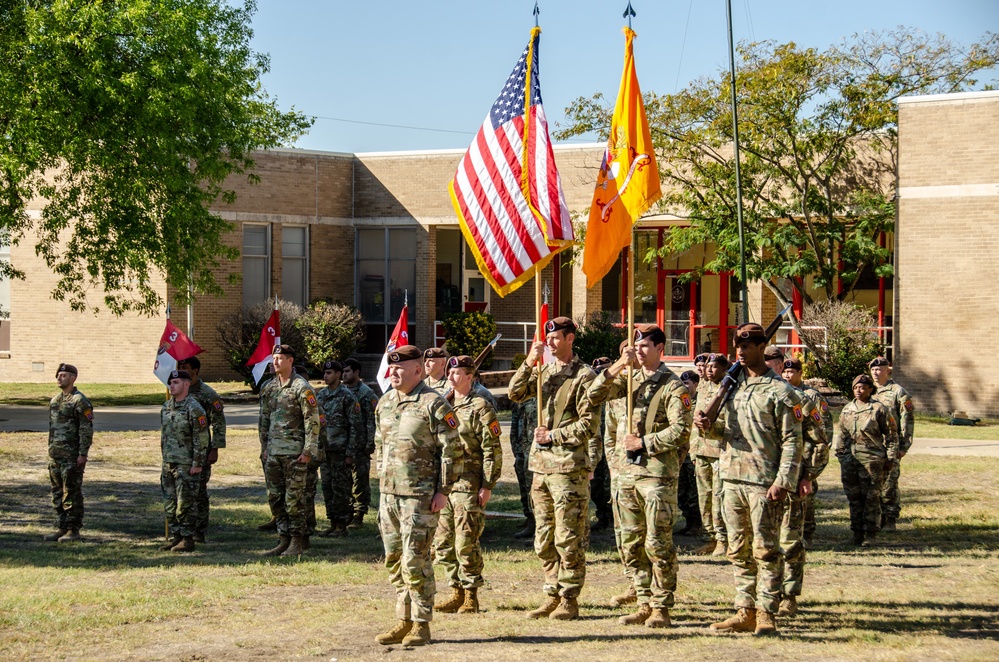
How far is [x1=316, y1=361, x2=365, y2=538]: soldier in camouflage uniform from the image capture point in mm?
12281

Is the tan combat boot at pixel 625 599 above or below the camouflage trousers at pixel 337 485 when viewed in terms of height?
below

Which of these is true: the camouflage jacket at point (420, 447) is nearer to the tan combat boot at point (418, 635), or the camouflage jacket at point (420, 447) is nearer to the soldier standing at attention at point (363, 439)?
the tan combat boot at point (418, 635)

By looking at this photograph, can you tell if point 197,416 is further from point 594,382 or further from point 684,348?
point 684,348

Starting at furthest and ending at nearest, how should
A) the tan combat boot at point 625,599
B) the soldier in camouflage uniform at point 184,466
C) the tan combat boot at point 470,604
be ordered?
the soldier in camouflage uniform at point 184,466 → the tan combat boot at point 625,599 → the tan combat boot at point 470,604

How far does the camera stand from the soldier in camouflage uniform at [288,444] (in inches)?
425

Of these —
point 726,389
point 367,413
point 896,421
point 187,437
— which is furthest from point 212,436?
point 896,421

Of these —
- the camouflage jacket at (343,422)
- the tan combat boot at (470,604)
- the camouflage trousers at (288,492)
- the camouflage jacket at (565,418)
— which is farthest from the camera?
the camouflage jacket at (343,422)

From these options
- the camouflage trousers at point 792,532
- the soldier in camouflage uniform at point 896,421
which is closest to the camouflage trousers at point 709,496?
the soldier in camouflage uniform at point 896,421

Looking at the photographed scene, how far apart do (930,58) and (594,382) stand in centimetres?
2154

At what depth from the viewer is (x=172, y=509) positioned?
446 inches

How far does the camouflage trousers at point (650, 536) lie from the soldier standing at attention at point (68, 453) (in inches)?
239

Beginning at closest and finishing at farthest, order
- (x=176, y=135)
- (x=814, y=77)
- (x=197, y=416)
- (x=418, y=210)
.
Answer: (x=197, y=416) < (x=176, y=135) < (x=814, y=77) < (x=418, y=210)

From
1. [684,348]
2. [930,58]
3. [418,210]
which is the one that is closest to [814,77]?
[930,58]

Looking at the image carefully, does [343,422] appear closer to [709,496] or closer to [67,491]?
[67,491]
